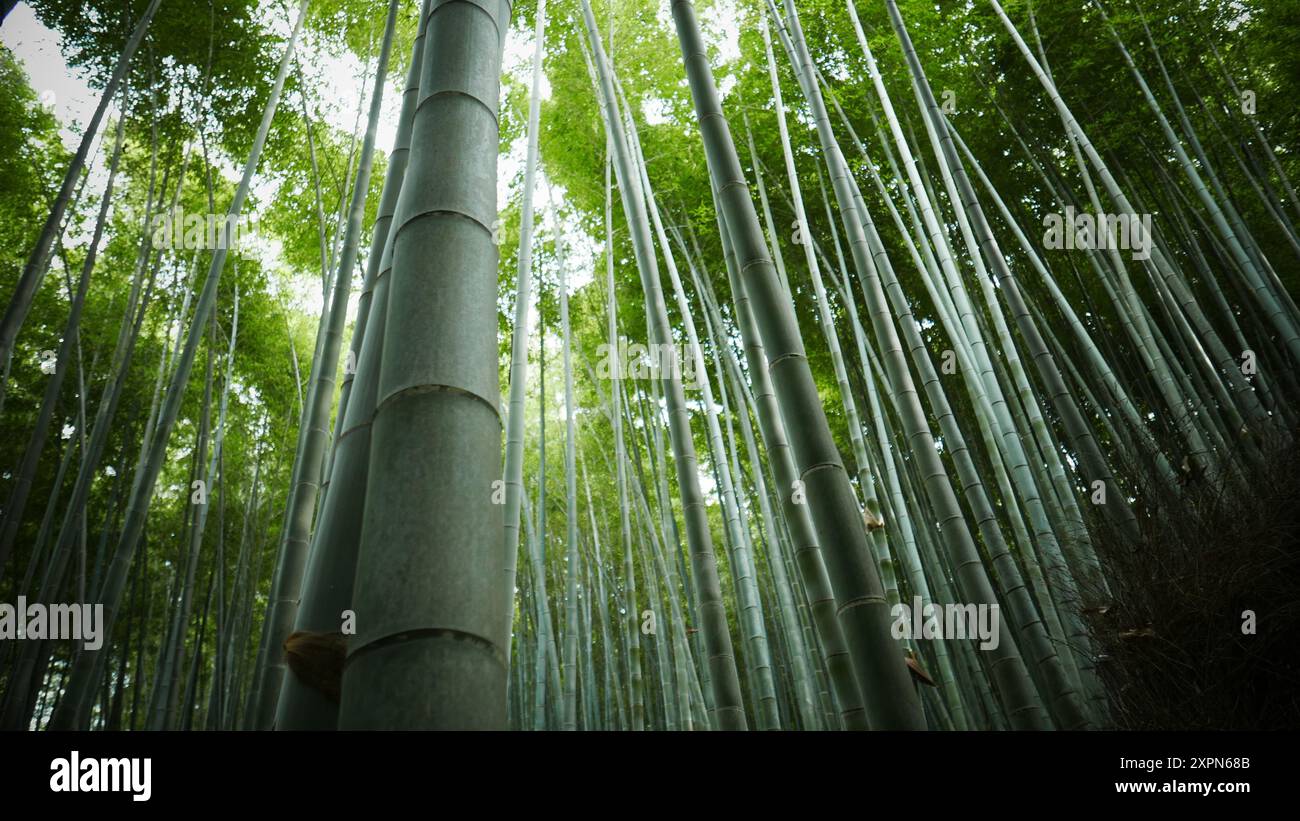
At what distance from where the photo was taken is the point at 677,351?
4.36m

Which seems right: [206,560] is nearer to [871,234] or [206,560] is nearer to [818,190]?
[818,190]

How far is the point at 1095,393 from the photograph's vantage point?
4.73 meters

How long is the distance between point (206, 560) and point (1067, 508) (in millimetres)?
8354

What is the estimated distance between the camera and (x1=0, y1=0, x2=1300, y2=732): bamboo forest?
3.16 feet
